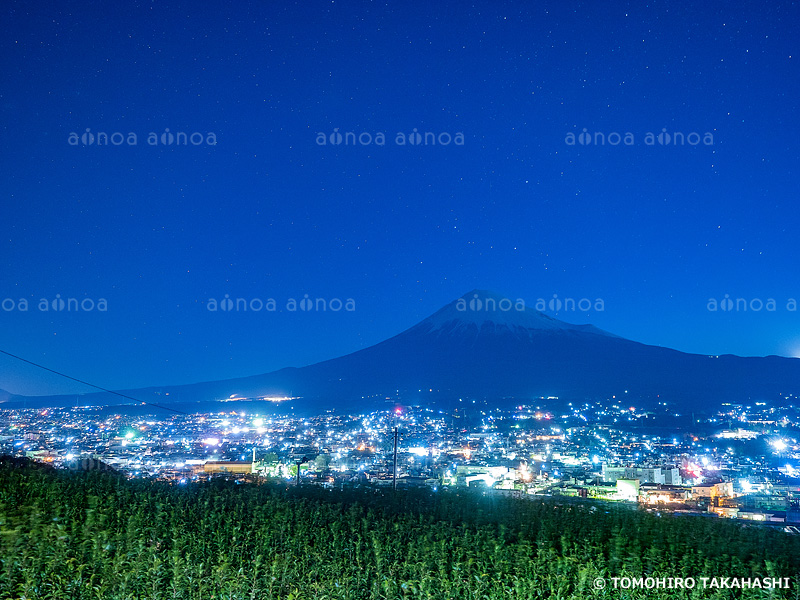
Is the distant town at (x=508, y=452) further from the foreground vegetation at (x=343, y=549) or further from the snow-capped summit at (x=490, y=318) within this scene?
the snow-capped summit at (x=490, y=318)

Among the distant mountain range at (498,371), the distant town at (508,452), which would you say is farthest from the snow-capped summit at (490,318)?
the distant town at (508,452)

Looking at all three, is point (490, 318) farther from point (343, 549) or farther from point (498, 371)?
point (343, 549)

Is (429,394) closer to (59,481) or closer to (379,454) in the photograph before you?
(379,454)

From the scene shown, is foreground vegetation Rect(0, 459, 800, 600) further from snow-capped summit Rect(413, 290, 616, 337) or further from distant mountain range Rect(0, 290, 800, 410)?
snow-capped summit Rect(413, 290, 616, 337)

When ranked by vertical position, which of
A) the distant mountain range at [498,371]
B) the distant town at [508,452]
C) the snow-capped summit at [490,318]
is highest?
the snow-capped summit at [490,318]

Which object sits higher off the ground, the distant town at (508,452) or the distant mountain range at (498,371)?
the distant mountain range at (498,371)

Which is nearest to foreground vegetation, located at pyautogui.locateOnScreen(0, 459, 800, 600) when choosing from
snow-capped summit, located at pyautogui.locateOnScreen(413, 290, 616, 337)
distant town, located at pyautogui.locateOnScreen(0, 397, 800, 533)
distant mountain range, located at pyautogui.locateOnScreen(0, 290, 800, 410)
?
distant town, located at pyautogui.locateOnScreen(0, 397, 800, 533)

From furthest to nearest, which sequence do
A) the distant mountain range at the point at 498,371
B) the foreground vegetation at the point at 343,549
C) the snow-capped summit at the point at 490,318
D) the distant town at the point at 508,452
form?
the snow-capped summit at the point at 490,318 < the distant mountain range at the point at 498,371 < the distant town at the point at 508,452 < the foreground vegetation at the point at 343,549

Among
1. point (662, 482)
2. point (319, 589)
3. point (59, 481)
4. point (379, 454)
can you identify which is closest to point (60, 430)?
point (379, 454)
